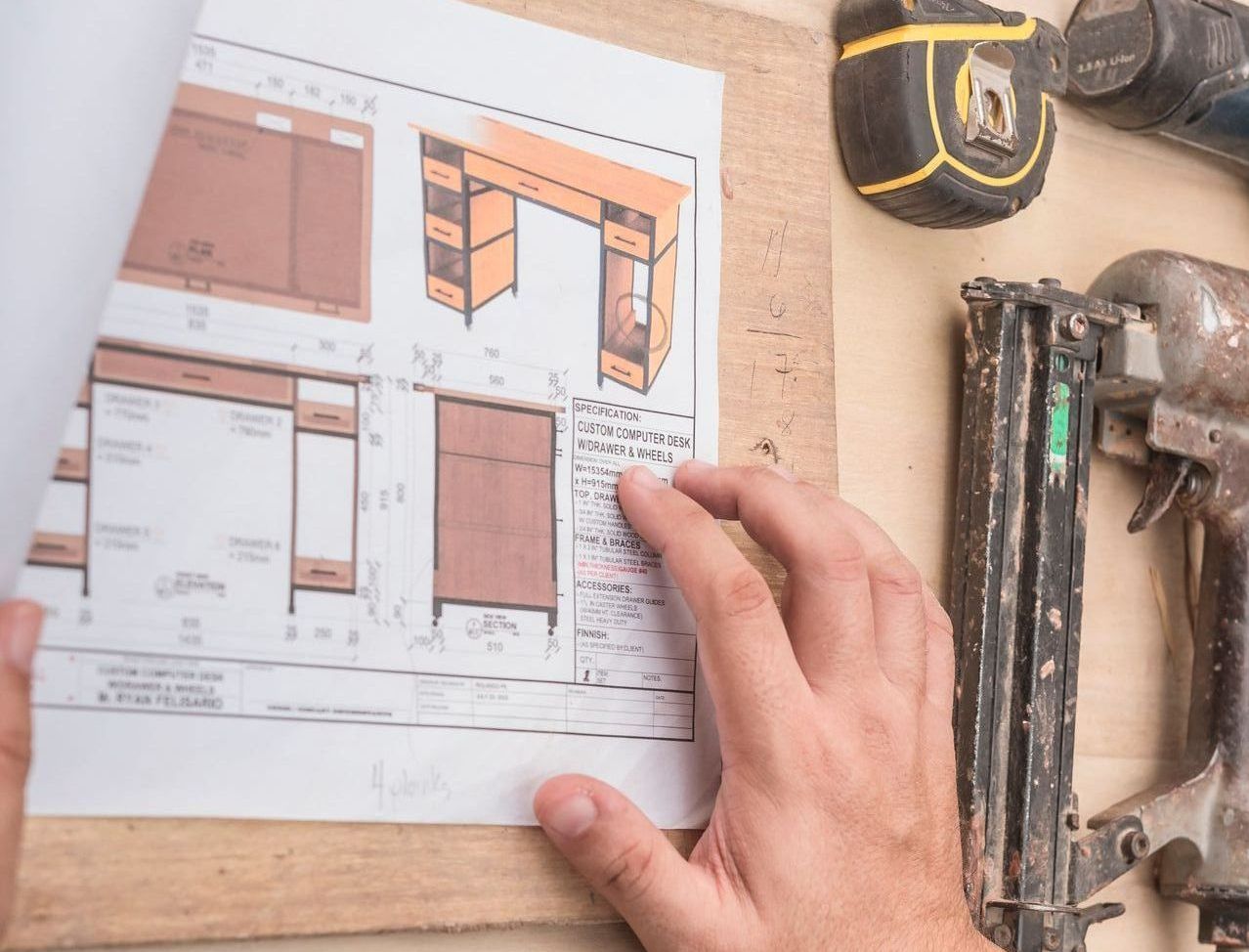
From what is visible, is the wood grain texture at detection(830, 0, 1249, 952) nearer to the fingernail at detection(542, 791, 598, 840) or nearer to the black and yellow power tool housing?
the black and yellow power tool housing

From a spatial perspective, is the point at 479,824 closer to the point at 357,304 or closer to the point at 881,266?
the point at 357,304

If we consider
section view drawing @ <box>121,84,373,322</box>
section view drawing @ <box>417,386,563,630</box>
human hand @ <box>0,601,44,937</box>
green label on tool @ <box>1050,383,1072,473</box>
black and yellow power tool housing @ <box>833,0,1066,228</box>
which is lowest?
human hand @ <box>0,601,44,937</box>

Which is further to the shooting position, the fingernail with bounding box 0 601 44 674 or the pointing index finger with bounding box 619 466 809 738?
the pointing index finger with bounding box 619 466 809 738

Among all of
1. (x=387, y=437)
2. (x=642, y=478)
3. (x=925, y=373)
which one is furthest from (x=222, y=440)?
(x=925, y=373)

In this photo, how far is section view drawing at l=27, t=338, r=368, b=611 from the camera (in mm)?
440

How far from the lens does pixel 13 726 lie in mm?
395

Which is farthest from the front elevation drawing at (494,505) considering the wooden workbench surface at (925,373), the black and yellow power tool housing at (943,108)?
the black and yellow power tool housing at (943,108)

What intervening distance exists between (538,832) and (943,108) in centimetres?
42

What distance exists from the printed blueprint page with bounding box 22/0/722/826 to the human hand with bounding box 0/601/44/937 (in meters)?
0.02

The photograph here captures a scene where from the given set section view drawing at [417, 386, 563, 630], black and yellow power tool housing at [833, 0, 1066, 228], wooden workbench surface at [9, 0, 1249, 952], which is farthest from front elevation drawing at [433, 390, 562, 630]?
black and yellow power tool housing at [833, 0, 1066, 228]

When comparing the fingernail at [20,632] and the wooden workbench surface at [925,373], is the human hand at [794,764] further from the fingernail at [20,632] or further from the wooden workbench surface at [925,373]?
the fingernail at [20,632]

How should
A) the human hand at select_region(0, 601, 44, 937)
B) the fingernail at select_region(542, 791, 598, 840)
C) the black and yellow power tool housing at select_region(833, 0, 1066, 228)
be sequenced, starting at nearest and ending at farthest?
the human hand at select_region(0, 601, 44, 937) → the fingernail at select_region(542, 791, 598, 840) → the black and yellow power tool housing at select_region(833, 0, 1066, 228)

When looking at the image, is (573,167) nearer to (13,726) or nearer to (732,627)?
(732,627)

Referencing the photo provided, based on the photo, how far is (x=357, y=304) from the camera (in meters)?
0.50
